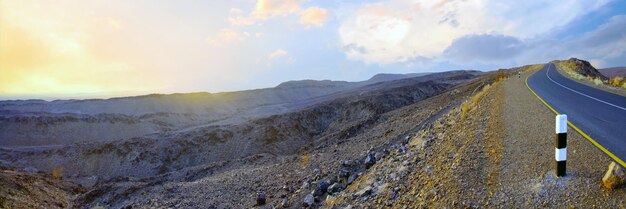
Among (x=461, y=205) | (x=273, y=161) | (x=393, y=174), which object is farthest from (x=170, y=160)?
(x=461, y=205)

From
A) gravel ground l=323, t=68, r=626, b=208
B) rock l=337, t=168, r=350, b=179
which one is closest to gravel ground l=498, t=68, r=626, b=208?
gravel ground l=323, t=68, r=626, b=208

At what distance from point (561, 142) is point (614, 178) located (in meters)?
0.77

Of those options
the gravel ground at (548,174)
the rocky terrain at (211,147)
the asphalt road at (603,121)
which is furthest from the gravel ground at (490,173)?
the rocky terrain at (211,147)

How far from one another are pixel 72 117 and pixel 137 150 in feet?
88.0

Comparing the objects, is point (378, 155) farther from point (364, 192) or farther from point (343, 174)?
point (364, 192)

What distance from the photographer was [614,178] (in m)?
5.21

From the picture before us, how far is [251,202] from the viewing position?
13.2m

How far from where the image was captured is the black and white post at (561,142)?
18.1 feet

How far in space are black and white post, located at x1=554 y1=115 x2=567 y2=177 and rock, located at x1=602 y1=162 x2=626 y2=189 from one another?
58cm

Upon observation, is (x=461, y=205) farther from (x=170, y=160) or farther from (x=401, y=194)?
(x=170, y=160)

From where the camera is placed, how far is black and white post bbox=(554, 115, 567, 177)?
5531 mm

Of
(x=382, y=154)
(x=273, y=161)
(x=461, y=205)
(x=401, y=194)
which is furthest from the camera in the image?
(x=273, y=161)

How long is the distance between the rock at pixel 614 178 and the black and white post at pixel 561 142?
1.91 ft

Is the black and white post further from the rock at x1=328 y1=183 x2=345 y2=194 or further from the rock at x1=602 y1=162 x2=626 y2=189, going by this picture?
the rock at x1=328 y1=183 x2=345 y2=194
